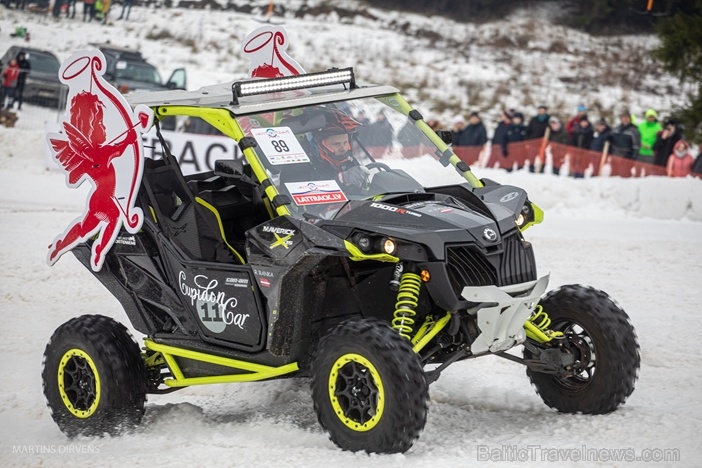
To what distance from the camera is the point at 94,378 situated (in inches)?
272

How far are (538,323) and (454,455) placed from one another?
122cm

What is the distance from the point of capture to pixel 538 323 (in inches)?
258

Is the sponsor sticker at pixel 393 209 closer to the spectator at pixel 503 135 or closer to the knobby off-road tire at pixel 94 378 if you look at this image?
the knobby off-road tire at pixel 94 378

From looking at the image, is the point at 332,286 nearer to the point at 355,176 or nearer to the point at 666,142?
the point at 355,176

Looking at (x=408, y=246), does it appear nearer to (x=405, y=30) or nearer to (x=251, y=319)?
(x=251, y=319)

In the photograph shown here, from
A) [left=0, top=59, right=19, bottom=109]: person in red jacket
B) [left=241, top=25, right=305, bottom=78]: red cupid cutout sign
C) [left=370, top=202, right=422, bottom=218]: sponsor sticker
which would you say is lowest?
[left=0, top=59, right=19, bottom=109]: person in red jacket

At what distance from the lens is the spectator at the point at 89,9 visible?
3111 cm

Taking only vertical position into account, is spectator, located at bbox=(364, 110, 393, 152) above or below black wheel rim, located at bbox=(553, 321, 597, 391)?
above

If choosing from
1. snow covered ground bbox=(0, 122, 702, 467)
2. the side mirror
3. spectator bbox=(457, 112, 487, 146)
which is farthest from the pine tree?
the side mirror

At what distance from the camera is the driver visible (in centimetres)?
648

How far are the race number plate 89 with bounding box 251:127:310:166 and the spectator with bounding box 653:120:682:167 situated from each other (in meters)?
12.6

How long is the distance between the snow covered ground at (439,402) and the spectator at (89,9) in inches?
724

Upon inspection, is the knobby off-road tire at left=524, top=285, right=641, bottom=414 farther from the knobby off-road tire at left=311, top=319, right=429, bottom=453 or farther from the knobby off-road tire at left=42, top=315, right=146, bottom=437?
the knobby off-road tire at left=42, top=315, right=146, bottom=437

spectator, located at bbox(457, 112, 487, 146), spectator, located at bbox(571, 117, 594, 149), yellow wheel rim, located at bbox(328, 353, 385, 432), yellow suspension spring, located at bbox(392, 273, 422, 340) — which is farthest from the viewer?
spectator, located at bbox(457, 112, 487, 146)
